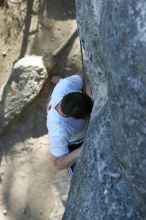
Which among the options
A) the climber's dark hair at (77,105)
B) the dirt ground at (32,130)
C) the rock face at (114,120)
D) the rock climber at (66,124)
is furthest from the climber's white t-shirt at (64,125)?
the dirt ground at (32,130)

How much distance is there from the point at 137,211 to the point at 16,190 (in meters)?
2.63

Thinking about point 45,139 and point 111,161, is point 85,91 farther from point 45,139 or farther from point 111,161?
A: point 45,139

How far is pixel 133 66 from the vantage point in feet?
6.15

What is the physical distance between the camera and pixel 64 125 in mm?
3316

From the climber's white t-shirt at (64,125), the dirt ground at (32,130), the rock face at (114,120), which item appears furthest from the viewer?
the dirt ground at (32,130)

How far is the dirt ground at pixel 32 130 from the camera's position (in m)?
4.65

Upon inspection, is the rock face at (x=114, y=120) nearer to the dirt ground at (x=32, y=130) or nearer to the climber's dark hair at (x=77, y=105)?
the climber's dark hair at (x=77, y=105)

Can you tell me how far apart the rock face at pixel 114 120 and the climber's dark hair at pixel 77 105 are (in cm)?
17

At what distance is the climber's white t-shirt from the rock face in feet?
1.49

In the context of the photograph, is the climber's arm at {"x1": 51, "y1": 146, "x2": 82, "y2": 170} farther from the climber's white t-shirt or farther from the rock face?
the rock face

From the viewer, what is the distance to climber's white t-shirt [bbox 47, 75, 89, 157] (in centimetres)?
332

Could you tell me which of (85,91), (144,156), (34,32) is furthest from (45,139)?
(144,156)

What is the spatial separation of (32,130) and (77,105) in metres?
1.78

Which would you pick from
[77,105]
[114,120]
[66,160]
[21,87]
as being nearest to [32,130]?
[21,87]
